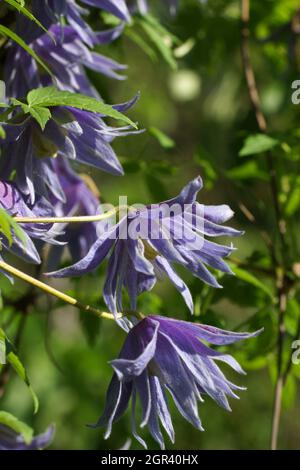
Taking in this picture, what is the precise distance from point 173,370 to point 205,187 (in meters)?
0.61

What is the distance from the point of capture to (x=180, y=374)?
91 centimetres

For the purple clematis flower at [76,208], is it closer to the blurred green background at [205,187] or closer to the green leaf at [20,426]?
the blurred green background at [205,187]

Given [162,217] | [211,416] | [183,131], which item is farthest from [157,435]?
[183,131]

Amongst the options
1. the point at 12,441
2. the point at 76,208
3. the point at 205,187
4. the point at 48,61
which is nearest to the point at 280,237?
the point at 205,187

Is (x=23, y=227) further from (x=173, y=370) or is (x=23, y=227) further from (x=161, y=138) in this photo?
(x=161, y=138)

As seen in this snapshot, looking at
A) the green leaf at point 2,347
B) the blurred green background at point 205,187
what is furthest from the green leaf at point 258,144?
the green leaf at point 2,347

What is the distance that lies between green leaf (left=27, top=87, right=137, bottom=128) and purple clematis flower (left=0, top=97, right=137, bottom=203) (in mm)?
71

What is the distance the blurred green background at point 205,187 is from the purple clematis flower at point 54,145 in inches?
9.8

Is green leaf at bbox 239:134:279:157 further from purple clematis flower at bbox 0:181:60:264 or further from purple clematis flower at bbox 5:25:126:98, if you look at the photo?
purple clematis flower at bbox 0:181:60:264

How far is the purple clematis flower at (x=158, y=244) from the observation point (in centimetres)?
90

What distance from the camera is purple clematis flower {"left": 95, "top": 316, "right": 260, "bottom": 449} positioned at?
90cm

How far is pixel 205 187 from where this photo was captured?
148 cm

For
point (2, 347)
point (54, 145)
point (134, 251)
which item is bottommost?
point (2, 347)

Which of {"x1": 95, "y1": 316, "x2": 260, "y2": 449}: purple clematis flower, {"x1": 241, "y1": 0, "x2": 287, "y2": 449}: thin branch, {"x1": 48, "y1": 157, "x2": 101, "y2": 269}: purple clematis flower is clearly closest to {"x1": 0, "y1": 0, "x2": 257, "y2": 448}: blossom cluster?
{"x1": 95, "y1": 316, "x2": 260, "y2": 449}: purple clematis flower
